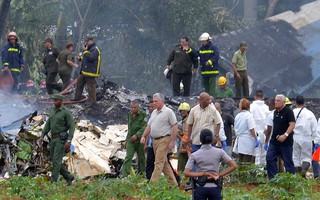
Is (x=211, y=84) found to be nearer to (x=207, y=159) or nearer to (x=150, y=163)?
(x=150, y=163)

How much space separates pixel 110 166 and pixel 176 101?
4779 millimetres

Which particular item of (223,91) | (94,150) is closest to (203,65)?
(223,91)

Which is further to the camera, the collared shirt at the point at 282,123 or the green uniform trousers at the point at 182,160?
the green uniform trousers at the point at 182,160

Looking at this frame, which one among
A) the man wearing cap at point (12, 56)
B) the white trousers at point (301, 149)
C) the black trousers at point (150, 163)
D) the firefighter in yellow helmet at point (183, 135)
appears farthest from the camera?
the man wearing cap at point (12, 56)

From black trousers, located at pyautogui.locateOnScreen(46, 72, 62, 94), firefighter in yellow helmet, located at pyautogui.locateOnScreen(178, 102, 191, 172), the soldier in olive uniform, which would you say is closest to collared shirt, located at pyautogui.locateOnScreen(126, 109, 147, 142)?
the soldier in olive uniform

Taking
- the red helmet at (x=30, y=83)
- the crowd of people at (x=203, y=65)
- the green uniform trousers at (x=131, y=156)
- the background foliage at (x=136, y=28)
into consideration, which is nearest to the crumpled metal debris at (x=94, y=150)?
the green uniform trousers at (x=131, y=156)

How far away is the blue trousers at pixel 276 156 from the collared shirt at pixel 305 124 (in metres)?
1.41

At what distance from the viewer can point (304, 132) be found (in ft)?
56.4

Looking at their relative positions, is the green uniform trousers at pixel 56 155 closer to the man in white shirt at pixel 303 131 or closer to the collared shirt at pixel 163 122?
the collared shirt at pixel 163 122

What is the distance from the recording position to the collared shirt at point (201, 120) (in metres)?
15.8

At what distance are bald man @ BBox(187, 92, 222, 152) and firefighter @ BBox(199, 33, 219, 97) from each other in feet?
22.4

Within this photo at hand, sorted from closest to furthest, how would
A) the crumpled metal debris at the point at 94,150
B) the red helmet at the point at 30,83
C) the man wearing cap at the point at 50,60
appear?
the crumpled metal debris at the point at 94,150
the man wearing cap at the point at 50,60
the red helmet at the point at 30,83

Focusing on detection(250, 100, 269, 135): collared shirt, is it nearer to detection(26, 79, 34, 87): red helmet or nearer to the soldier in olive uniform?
the soldier in olive uniform

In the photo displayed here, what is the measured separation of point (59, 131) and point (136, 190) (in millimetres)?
2139
